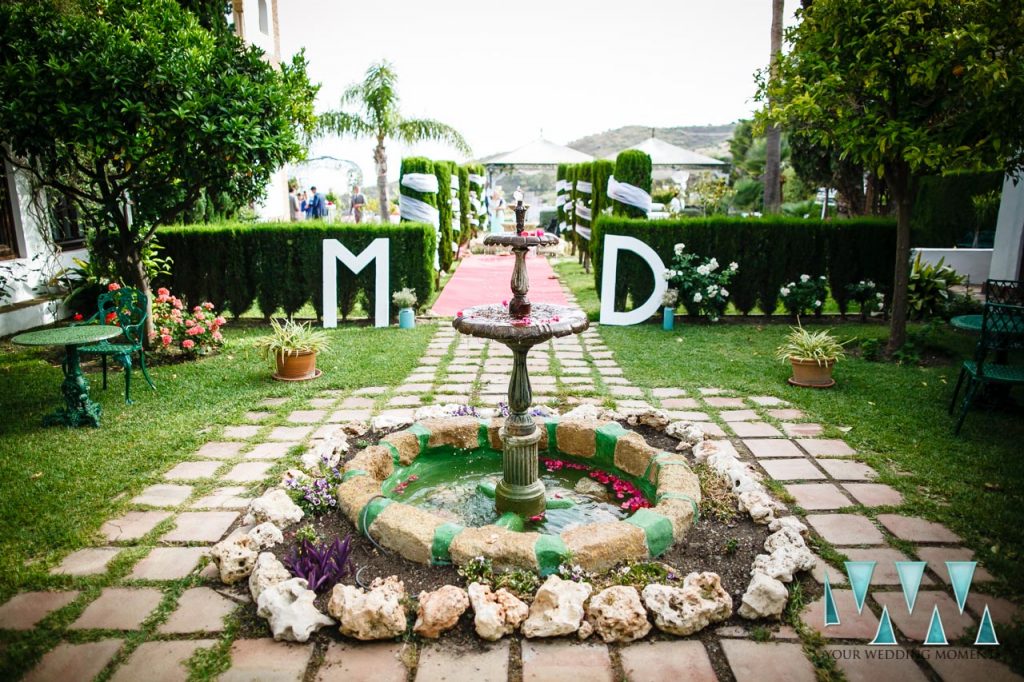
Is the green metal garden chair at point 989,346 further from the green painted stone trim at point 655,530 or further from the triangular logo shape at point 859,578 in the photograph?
the green painted stone trim at point 655,530

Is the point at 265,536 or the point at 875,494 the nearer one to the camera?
the point at 265,536

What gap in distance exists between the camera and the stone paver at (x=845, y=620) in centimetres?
264

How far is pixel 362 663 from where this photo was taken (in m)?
2.48

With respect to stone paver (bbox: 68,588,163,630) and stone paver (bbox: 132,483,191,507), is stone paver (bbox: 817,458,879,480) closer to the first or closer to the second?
stone paver (bbox: 68,588,163,630)

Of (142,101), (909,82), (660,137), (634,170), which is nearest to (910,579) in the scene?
(909,82)

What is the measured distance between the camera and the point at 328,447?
13.9 ft

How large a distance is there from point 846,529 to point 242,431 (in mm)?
4195

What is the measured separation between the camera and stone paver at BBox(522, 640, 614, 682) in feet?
7.92

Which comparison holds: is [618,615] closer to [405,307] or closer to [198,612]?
[198,612]

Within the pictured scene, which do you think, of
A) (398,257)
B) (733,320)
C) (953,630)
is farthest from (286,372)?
(733,320)

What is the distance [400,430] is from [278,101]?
3.76 m

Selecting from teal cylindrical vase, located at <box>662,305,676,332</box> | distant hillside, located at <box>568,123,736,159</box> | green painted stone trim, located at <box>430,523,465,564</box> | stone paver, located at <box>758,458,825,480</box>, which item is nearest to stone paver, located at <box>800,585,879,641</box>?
stone paver, located at <box>758,458,825,480</box>

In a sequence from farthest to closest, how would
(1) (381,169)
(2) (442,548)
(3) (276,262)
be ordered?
(1) (381,169) → (3) (276,262) → (2) (442,548)

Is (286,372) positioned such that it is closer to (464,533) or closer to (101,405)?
(101,405)
